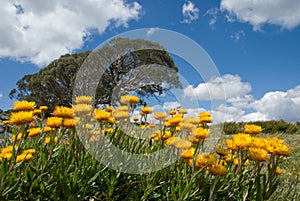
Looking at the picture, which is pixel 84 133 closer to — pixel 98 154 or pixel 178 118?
pixel 98 154

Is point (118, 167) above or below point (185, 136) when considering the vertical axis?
below

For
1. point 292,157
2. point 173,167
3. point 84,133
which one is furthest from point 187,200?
point 292,157

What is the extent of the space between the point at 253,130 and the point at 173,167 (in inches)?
21.2

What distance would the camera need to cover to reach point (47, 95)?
2148 cm

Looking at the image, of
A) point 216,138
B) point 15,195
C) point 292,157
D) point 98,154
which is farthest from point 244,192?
point 292,157

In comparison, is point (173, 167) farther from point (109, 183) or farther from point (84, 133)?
point (84, 133)

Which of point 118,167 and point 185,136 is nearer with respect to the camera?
point 118,167

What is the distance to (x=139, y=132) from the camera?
Result: 237cm

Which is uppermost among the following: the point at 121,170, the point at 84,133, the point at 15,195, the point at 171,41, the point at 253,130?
the point at 171,41

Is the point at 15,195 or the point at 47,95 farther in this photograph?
the point at 47,95

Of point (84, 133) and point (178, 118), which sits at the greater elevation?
point (178, 118)

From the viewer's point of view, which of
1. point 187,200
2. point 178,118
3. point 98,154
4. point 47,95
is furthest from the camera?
point 47,95

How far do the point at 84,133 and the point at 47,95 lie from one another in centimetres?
2109

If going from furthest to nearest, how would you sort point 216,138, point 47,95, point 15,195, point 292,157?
1. point 47,95
2. point 292,157
3. point 216,138
4. point 15,195
